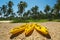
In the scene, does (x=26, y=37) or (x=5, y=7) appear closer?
(x=26, y=37)

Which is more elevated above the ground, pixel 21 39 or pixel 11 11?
pixel 21 39

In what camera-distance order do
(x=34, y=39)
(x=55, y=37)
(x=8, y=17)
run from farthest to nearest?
(x=8, y=17) → (x=55, y=37) → (x=34, y=39)

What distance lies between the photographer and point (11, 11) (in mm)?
68188

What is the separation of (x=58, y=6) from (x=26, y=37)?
42.9 metres

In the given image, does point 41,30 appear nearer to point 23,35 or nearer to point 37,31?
point 37,31

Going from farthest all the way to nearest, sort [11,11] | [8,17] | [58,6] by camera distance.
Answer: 1. [8,17]
2. [11,11]
3. [58,6]

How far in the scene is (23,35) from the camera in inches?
301

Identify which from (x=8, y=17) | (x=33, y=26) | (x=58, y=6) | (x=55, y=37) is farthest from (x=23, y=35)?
(x=8, y=17)

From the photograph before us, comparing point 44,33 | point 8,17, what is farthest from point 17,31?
point 8,17

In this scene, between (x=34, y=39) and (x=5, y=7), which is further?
(x=5, y=7)

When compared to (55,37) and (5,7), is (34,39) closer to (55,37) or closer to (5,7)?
(55,37)

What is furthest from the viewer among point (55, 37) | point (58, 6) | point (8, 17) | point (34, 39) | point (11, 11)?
point (8, 17)

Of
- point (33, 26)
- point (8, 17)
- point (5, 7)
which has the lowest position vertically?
point (8, 17)

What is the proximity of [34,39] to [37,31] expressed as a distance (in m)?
0.58
